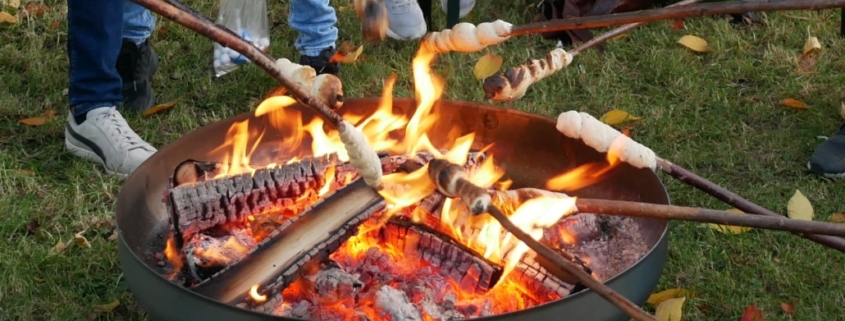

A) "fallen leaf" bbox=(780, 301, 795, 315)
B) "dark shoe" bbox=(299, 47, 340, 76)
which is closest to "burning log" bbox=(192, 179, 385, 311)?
"fallen leaf" bbox=(780, 301, 795, 315)

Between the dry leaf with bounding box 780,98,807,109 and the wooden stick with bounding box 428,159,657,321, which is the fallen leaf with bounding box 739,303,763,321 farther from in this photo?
the dry leaf with bounding box 780,98,807,109

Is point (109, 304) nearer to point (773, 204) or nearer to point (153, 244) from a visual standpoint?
point (153, 244)


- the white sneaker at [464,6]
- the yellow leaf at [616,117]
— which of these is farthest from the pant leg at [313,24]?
the yellow leaf at [616,117]

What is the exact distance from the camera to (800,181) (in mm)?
3326

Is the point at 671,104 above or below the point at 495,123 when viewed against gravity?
below

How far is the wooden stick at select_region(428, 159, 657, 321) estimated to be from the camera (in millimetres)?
1567

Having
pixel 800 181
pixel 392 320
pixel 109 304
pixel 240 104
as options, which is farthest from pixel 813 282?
pixel 240 104

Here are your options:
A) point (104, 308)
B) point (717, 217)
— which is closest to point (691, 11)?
point (717, 217)

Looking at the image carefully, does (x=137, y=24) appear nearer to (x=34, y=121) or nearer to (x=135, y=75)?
(x=135, y=75)

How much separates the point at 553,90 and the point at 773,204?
3.80 ft

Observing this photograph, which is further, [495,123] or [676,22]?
[676,22]

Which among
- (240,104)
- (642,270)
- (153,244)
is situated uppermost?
(642,270)

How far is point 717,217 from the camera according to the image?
1.73 metres

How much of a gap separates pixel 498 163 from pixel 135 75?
1844 mm
